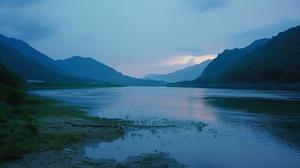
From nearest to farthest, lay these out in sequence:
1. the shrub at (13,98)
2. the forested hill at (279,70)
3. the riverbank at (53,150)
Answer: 1. the riverbank at (53,150)
2. the shrub at (13,98)
3. the forested hill at (279,70)

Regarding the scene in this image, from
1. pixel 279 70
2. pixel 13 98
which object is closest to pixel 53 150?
pixel 13 98

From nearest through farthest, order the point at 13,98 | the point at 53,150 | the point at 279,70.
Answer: the point at 53,150 → the point at 13,98 → the point at 279,70

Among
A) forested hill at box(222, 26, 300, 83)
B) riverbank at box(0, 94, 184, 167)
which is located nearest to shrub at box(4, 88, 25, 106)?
riverbank at box(0, 94, 184, 167)

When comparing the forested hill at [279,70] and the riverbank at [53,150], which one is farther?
the forested hill at [279,70]

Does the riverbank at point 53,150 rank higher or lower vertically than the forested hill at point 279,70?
lower

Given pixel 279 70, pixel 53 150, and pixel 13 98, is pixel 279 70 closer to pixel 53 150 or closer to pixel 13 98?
pixel 13 98

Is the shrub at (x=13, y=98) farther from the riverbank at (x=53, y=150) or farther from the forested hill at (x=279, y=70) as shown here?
the forested hill at (x=279, y=70)

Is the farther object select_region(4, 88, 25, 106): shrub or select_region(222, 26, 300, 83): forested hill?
select_region(222, 26, 300, 83): forested hill

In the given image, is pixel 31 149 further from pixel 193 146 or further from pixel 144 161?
pixel 193 146

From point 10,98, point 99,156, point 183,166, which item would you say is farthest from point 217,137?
point 10,98

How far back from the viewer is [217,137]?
2192 cm

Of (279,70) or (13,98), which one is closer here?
(13,98)

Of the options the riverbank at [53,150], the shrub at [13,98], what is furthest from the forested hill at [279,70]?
the riverbank at [53,150]

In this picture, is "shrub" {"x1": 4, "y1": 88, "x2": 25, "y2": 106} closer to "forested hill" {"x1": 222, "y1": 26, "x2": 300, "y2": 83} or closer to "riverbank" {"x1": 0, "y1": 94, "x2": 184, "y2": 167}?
"riverbank" {"x1": 0, "y1": 94, "x2": 184, "y2": 167}
